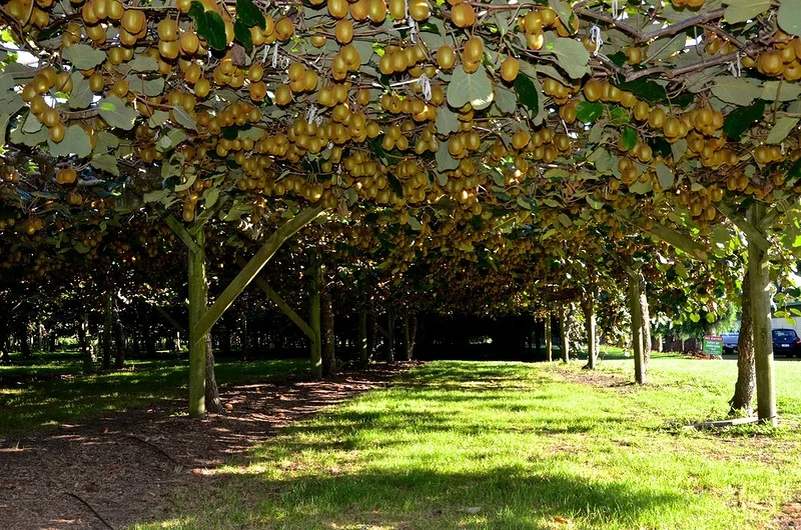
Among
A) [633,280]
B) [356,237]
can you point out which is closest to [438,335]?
[633,280]

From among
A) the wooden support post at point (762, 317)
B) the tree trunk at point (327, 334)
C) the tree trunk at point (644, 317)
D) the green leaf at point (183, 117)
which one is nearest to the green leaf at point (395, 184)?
the green leaf at point (183, 117)

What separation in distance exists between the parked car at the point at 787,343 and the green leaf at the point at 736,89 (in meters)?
39.0

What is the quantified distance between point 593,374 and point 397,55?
1790 cm

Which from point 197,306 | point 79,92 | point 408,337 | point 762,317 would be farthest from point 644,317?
point 408,337

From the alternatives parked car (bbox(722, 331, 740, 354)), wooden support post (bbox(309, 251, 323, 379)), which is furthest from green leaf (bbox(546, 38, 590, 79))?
parked car (bbox(722, 331, 740, 354))

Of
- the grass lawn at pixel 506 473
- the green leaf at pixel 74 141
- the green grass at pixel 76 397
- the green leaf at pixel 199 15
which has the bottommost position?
the green grass at pixel 76 397

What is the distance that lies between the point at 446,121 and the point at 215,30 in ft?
4.22

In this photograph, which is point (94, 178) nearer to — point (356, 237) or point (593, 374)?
point (356, 237)

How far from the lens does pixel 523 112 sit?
3.34 meters

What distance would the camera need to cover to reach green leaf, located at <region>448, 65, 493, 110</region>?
2.38 metres

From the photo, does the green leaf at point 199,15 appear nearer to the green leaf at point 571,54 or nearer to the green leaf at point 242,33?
the green leaf at point 242,33

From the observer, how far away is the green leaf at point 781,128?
3.08 m

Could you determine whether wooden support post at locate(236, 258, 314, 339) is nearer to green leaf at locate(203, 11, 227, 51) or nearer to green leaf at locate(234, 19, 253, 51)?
green leaf at locate(234, 19, 253, 51)

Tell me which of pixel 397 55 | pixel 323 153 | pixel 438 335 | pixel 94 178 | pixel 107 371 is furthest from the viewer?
pixel 438 335
